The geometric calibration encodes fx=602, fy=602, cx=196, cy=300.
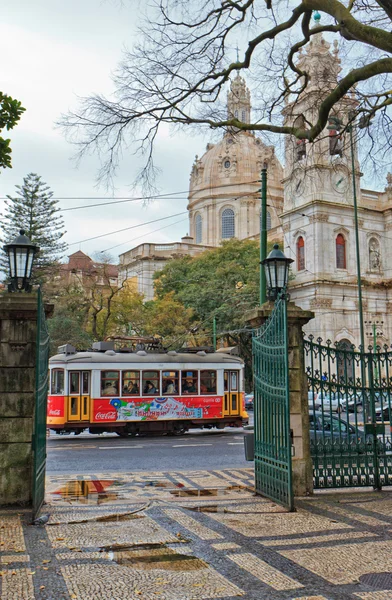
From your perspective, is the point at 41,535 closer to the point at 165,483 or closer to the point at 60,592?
the point at 60,592

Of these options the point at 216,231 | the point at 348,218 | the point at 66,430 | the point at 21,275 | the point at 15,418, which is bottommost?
→ the point at 66,430

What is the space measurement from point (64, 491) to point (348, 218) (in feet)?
139

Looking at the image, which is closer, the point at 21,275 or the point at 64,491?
the point at 21,275

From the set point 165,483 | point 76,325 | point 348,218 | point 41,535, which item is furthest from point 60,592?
point 348,218

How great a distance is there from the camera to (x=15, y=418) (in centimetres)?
812

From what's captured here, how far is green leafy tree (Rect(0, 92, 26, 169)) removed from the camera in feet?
23.2

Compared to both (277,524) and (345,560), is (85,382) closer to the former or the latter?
(277,524)

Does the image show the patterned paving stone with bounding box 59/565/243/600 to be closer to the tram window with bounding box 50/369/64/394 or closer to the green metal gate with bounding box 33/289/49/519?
the green metal gate with bounding box 33/289/49/519

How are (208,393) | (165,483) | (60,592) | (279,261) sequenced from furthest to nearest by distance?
(208,393) < (165,483) < (279,261) < (60,592)

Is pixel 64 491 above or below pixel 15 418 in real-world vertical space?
below

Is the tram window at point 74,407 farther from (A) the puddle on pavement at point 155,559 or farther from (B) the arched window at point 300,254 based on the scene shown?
(B) the arched window at point 300,254

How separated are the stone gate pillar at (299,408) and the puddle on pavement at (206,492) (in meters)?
1.21

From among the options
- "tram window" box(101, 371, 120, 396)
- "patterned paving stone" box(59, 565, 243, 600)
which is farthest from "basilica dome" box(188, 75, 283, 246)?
"patterned paving stone" box(59, 565, 243, 600)

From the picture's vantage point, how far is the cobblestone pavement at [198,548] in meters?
5.01
